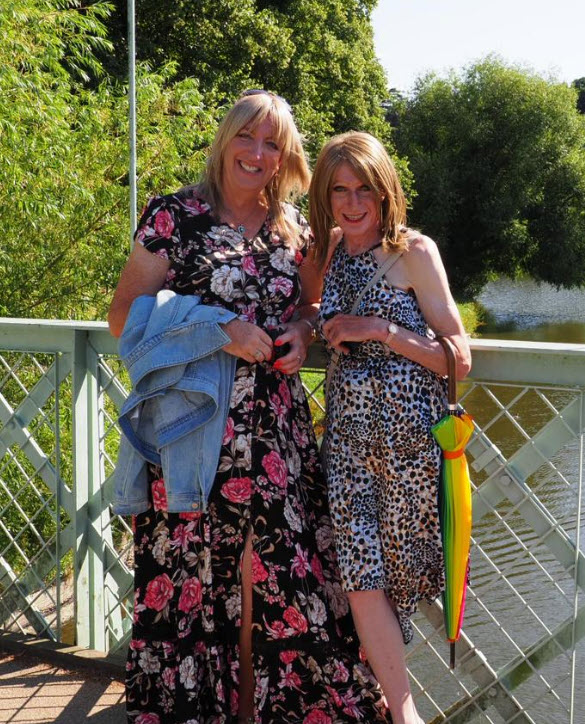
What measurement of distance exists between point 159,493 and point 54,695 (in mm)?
984

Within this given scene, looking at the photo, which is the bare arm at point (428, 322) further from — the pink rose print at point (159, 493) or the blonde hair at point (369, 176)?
the pink rose print at point (159, 493)

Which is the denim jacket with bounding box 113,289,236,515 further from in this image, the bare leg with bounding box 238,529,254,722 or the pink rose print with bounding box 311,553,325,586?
the pink rose print with bounding box 311,553,325,586

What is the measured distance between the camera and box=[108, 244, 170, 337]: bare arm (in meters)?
2.48

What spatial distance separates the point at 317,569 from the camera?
99.7 inches

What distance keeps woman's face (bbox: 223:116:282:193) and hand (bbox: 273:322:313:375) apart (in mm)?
395

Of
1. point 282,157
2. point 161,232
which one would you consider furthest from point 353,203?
point 161,232

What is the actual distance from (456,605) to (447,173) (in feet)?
94.0

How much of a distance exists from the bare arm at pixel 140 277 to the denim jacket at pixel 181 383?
0.16 feet

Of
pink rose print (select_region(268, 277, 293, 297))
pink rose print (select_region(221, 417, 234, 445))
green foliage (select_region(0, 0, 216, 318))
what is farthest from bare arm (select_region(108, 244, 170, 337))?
green foliage (select_region(0, 0, 216, 318))

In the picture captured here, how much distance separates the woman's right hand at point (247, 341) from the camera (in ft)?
7.94

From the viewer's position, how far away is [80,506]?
3242mm

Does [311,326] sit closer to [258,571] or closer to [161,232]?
[161,232]

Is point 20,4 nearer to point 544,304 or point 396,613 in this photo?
point 396,613

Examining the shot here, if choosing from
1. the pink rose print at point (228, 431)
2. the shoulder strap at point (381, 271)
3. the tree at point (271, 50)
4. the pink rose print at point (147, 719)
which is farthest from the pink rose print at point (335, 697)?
the tree at point (271, 50)
